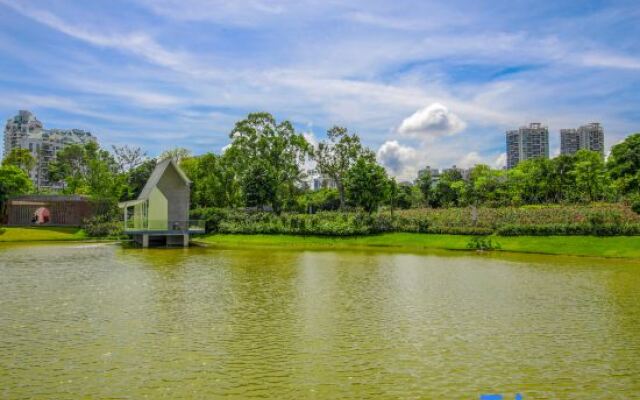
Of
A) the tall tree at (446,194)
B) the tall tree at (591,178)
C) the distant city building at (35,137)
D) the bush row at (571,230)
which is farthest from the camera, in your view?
the distant city building at (35,137)

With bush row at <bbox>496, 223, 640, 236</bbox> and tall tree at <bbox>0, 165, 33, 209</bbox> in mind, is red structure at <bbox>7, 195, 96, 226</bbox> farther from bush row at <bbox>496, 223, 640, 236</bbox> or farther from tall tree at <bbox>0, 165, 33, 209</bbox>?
bush row at <bbox>496, 223, 640, 236</bbox>

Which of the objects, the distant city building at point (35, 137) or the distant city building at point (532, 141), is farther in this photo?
the distant city building at point (35, 137)

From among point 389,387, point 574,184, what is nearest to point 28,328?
point 389,387

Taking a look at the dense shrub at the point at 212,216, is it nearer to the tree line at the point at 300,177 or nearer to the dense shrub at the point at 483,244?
the tree line at the point at 300,177

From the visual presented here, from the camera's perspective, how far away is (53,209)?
50.8 m

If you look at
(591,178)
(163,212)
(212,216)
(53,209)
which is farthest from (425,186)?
(53,209)

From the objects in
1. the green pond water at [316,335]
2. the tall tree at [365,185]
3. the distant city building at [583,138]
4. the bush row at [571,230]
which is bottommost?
the green pond water at [316,335]

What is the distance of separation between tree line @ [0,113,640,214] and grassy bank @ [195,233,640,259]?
874 cm

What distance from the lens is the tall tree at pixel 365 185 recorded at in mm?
50188

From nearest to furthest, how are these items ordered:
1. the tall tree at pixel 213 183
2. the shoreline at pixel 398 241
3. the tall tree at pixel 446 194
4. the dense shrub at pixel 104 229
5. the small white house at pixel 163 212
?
the shoreline at pixel 398 241 < the small white house at pixel 163 212 < the dense shrub at pixel 104 229 < the tall tree at pixel 213 183 < the tall tree at pixel 446 194

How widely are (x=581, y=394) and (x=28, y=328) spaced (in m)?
11.3

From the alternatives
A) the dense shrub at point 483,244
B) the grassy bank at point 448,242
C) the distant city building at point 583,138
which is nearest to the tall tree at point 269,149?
the grassy bank at point 448,242

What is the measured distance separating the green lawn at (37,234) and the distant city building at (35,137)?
110m

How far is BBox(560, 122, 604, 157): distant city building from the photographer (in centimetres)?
12350
